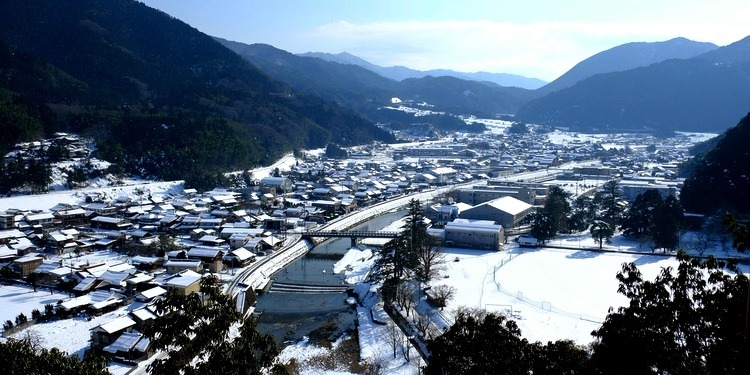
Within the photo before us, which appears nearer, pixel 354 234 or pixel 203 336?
pixel 203 336

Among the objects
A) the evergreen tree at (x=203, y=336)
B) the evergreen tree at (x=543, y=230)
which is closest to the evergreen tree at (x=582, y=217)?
the evergreen tree at (x=543, y=230)

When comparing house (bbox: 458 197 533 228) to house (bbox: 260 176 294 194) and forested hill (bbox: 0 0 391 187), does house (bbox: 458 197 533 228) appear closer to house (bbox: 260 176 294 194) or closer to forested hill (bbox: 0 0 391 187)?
house (bbox: 260 176 294 194)

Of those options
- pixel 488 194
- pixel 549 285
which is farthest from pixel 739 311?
pixel 488 194

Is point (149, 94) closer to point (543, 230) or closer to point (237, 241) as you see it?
point (237, 241)

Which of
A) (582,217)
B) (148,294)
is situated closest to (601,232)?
(582,217)

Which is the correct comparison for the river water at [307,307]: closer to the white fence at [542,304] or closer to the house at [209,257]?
the house at [209,257]

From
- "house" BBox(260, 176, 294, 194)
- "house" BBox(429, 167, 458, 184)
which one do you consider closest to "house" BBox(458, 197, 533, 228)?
"house" BBox(260, 176, 294, 194)

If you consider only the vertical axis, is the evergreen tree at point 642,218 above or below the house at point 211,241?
above
